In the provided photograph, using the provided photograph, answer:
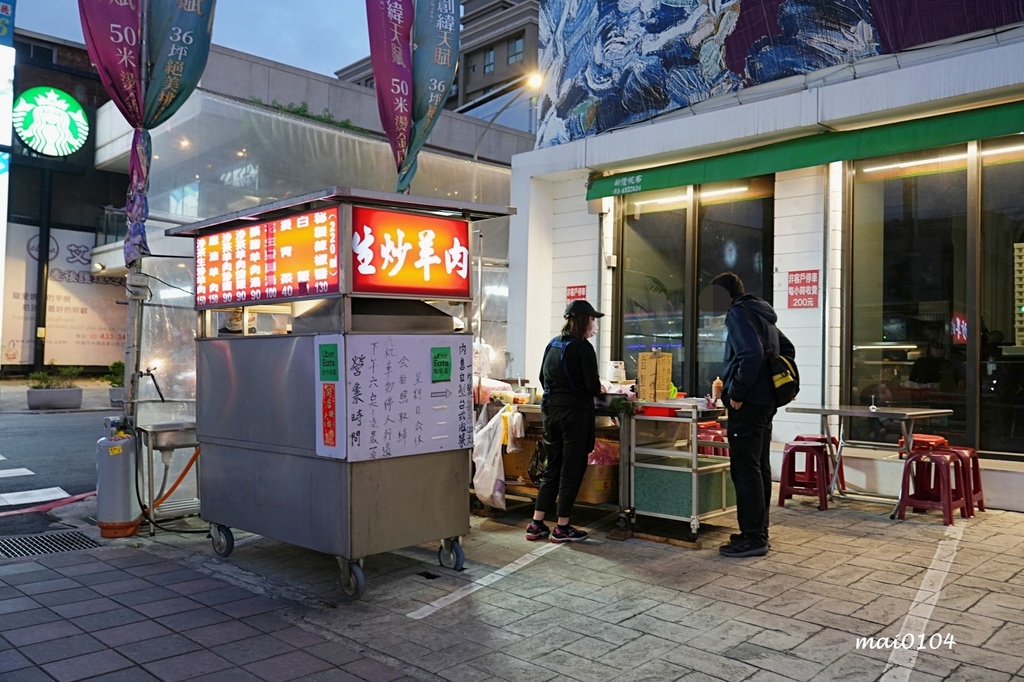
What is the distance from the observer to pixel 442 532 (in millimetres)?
5629

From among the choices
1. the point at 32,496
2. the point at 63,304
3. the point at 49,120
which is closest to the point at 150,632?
the point at 32,496

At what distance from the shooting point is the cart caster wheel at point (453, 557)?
5746mm

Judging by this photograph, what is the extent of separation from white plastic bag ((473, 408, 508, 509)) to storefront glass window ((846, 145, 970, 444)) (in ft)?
14.4

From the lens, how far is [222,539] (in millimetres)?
A: 6172

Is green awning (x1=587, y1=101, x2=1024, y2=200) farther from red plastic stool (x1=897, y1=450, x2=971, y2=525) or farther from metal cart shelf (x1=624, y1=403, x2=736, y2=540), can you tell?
metal cart shelf (x1=624, y1=403, x2=736, y2=540)

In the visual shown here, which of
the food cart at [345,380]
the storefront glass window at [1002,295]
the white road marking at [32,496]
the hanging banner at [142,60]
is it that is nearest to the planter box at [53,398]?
the white road marking at [32,496]

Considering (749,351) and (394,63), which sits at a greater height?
(394,63)

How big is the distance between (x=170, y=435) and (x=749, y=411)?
5.06 metres

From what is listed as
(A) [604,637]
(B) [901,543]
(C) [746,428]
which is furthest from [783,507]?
(A) [604,637]

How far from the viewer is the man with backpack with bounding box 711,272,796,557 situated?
6.03 metres

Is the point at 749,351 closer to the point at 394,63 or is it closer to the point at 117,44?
the point at 394,63

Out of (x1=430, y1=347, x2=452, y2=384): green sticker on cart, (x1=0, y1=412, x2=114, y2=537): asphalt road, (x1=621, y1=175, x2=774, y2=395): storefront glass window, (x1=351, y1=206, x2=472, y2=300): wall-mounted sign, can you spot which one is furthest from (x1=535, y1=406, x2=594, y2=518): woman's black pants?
(x1=0, y1=412, x2=114, y2=537): asphalt road

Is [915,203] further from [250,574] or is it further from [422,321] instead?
[250,574]

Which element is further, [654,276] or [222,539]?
[654,276]
